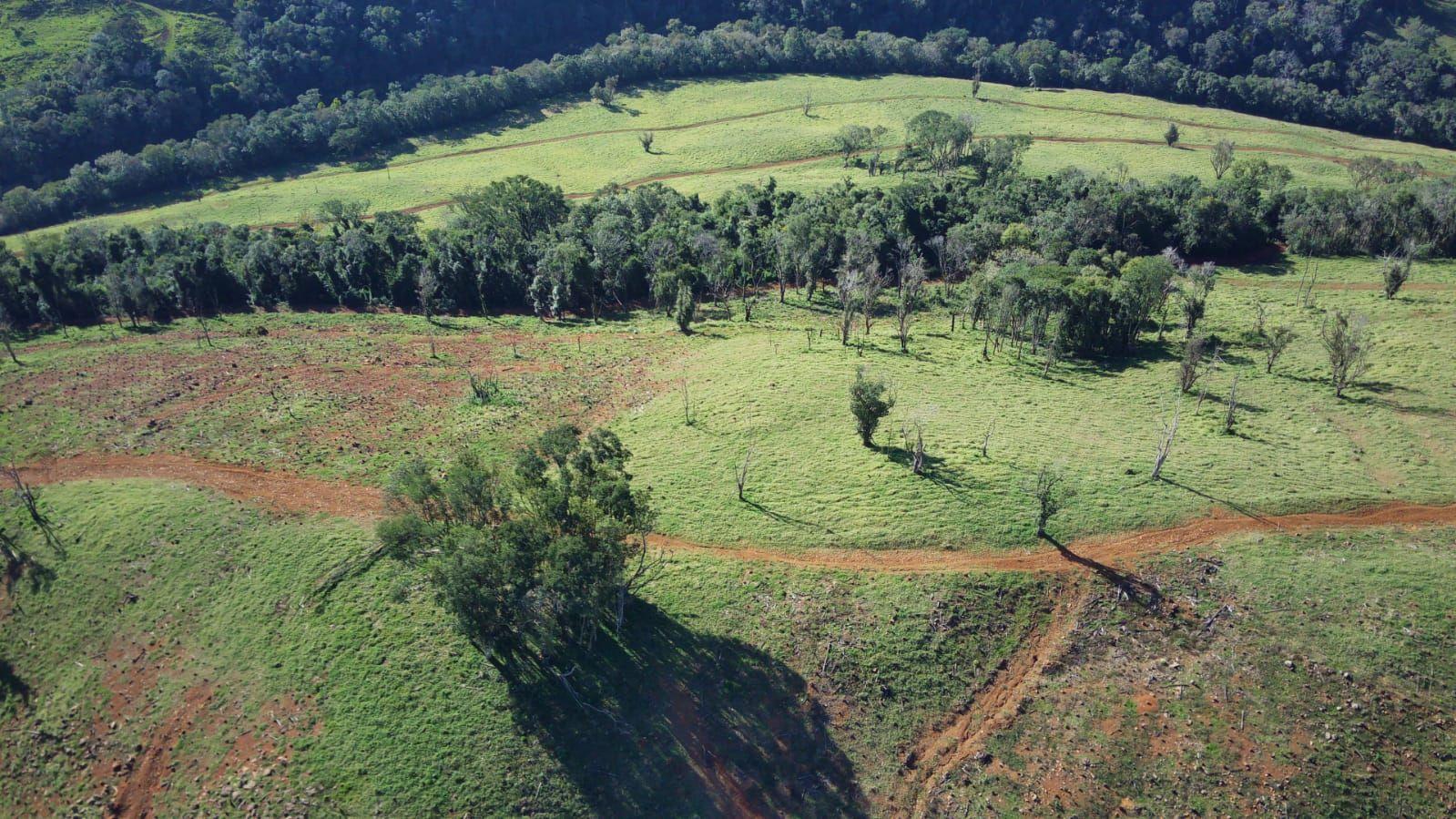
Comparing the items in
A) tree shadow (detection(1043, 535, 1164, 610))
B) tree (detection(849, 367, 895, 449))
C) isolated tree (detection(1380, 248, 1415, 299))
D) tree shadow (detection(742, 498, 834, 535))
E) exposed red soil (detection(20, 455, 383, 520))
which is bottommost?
exposed red soil (detection(20, 455, 383, 520))

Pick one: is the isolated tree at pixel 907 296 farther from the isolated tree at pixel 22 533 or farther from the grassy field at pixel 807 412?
the isolated tree at pixel 22 533

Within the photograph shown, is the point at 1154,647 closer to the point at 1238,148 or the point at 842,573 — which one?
the point at 842,573

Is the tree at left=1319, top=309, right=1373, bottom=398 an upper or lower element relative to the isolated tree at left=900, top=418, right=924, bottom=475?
upper

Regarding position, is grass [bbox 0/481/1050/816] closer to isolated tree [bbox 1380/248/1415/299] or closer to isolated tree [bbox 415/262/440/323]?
isolated tree [bbox 415/262/440/323]

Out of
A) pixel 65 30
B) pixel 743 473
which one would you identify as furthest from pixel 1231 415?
pixel 65 30

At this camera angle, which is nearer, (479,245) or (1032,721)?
(1032,721)

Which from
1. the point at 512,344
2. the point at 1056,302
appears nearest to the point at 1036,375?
the point at 1056,302

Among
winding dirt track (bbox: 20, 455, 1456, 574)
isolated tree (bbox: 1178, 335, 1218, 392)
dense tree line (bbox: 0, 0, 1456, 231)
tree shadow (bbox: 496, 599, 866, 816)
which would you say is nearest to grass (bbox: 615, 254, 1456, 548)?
winding dirt track (bbox: 20, 455, 1456, 574)
